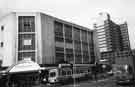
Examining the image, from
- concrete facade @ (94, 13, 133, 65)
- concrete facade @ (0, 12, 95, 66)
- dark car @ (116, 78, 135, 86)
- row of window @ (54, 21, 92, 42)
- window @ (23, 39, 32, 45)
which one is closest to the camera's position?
dark car @ (116, 78, 135, 86)

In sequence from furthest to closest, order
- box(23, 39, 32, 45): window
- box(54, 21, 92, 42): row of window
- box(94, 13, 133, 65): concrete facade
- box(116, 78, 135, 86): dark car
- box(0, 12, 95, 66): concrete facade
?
box(94, 13, 133, 65): concrete facade
box(54, 21, 92, 42): row of window
box(23, 39, 32, 45): window
box(0, 12, 95, 66): concrete facade
box(116, 78, 135, 86): dark car

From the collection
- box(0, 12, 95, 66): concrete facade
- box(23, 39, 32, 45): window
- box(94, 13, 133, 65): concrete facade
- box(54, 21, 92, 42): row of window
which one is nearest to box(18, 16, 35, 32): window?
box(0, 12, 95, 66): concrete facade

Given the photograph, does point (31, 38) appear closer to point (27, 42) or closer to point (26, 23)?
point (27, 42)

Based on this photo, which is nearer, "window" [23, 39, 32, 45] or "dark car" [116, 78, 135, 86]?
"dark car" [116, 78, 135, 86]

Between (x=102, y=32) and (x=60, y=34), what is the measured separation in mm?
72263

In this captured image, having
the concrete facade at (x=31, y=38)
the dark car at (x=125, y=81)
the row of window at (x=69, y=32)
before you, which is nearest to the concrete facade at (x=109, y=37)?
the row of window at (x=69, y=32)

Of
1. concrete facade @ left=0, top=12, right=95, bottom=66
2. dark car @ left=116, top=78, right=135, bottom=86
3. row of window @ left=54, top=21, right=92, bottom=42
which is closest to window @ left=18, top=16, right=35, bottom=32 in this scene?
concrete facade @ left=0, top=12, right=95, bottom=66

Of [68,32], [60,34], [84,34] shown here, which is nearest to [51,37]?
[60,34]

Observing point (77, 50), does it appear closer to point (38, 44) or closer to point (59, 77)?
point (38, 44)

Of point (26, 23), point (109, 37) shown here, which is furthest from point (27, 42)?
point (109, 37)

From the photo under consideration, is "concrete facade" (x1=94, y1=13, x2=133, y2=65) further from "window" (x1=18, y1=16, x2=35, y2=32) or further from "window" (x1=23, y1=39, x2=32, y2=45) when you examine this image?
"window" (x1=23, y1=39, x2=32, y2=45)

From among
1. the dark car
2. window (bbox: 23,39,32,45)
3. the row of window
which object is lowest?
the dark car

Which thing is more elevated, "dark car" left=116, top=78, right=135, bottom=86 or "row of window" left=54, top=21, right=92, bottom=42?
"row of window" left=54, top=21, right=92, bottom=42

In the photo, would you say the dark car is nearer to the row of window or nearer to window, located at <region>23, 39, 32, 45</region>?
window, located at <region>23, 39, 32, 45</region>
